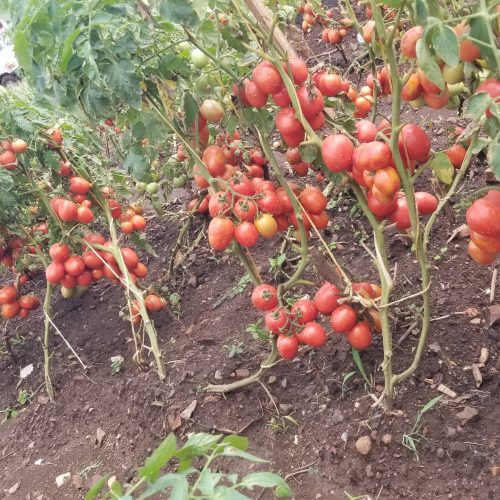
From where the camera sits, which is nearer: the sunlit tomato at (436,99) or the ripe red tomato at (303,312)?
the sunlit tomato at (436,99)

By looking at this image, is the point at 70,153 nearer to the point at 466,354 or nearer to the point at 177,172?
the point at 177,172

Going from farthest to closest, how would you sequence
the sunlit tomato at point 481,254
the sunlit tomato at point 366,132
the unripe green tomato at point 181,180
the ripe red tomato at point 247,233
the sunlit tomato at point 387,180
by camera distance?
1. the unripe green tomato at point 181,180
2. the ripe red tomato at point 247,233
3. the sunlit tomato at point 366,132
4. the sunlit tomato at point 387,180
5. the sunlit tomato at point 481,254

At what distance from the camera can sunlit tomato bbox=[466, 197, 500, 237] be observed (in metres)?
1.02

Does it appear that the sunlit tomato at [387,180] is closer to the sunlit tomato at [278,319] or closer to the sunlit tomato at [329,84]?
the sunlit tomato at [329,84]

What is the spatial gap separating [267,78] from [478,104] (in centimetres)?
57

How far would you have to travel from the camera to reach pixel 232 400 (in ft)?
6.33

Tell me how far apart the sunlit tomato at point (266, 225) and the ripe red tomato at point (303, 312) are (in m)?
0.28

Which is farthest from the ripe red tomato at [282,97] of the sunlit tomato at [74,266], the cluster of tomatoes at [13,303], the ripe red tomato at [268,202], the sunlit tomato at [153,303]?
the cluster of tomatoes at [13,303]

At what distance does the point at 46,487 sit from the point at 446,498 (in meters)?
1.45

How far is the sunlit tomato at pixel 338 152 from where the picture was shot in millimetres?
1326

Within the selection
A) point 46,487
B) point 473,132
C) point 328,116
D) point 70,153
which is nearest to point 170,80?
point 328,116

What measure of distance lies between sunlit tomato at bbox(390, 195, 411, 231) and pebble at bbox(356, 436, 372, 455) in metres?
0.62

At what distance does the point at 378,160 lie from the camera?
1.25 meters

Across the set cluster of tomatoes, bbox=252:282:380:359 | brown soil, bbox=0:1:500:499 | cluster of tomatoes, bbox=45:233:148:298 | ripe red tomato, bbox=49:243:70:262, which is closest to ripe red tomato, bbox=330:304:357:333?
cluster of tomatoes, bbox=252:282:380:359
